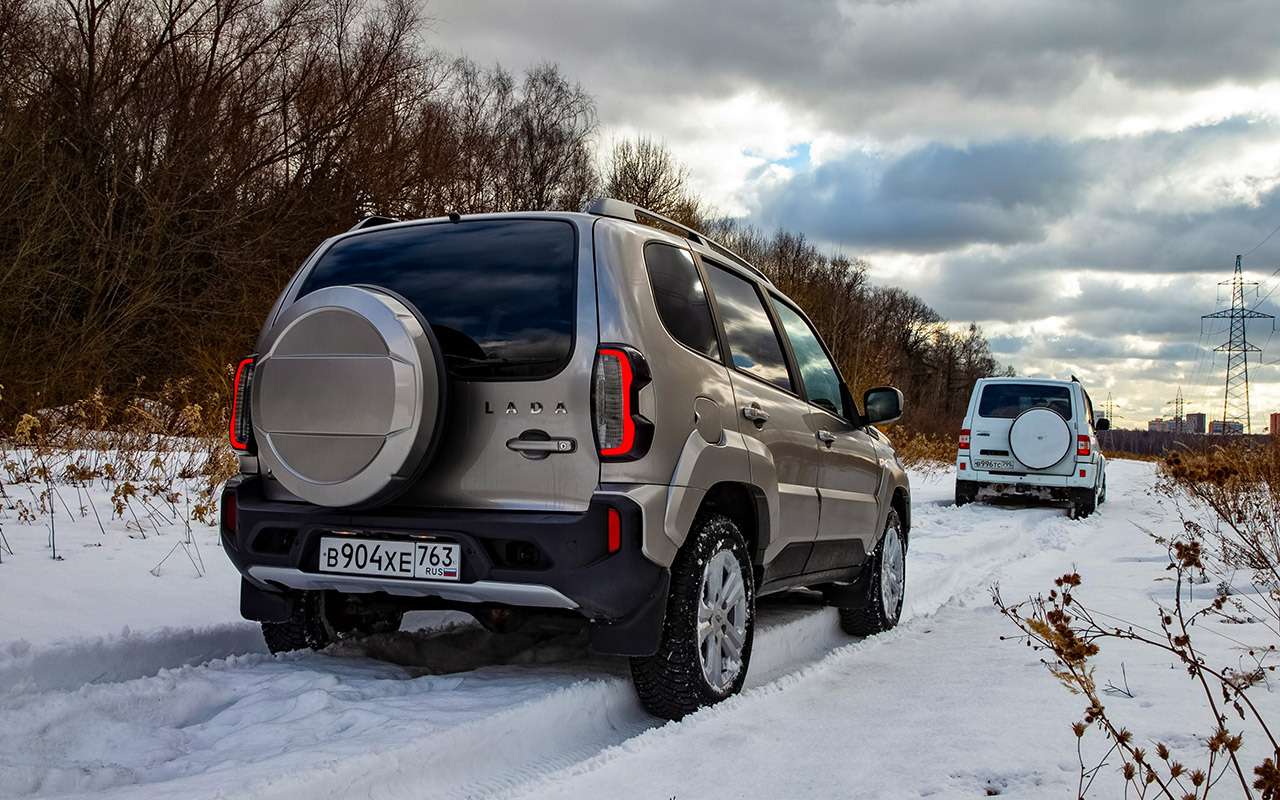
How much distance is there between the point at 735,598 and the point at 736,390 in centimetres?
84

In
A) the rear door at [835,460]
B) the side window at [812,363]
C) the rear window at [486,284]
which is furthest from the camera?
the side window at [812,363]

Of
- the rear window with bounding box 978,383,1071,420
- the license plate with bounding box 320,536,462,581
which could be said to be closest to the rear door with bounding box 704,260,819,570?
the license plate with bounding box 320,536,462,581

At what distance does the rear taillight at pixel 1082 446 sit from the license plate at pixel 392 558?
508 inches

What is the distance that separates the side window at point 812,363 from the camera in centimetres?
539

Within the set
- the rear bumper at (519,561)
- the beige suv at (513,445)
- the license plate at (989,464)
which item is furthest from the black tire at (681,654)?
the license plate at (989,464)

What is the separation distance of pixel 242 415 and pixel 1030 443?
41.8 feet

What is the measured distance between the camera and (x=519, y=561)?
3533 mm

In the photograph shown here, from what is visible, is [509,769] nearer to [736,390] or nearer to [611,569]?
[611,569]

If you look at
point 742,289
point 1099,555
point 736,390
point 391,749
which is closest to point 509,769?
point 391,749

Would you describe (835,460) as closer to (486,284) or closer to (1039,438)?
(486,284)

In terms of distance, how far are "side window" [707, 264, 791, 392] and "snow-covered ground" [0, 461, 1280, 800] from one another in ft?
4.45

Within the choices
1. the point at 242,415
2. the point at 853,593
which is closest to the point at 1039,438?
the point at 853,593

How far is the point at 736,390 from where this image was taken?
4.28m

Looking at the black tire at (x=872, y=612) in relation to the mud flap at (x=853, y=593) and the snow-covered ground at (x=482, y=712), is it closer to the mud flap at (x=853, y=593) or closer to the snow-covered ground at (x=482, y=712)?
the mud flap at (x=853, y=593)
